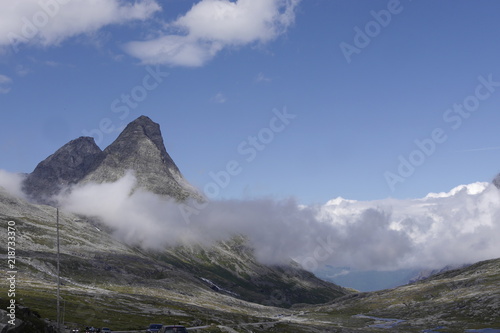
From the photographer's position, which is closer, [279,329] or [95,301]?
[279,329]

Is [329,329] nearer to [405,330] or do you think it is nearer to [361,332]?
[361,332]

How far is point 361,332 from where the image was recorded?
15675 cm

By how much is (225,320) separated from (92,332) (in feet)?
239

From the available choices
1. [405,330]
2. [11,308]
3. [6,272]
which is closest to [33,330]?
[11,308]

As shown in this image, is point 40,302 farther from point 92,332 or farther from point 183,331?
point 183,331

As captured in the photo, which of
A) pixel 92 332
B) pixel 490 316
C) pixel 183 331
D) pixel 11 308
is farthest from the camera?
pixel 490 316

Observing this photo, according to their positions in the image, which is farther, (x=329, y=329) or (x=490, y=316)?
(x=490, y=316)

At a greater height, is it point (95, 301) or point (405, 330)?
point (95, 301)

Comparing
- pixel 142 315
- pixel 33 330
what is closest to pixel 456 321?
pixel 142 315

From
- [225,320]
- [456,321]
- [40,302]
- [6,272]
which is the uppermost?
[6,272]

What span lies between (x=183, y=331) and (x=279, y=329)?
90.0m

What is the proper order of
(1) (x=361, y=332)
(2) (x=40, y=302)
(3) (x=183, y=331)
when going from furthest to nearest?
(1) (x=361, y=332), (2) (x=40, y=302), (3) (x=183, y=331)

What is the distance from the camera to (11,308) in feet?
146

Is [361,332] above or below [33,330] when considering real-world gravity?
below
